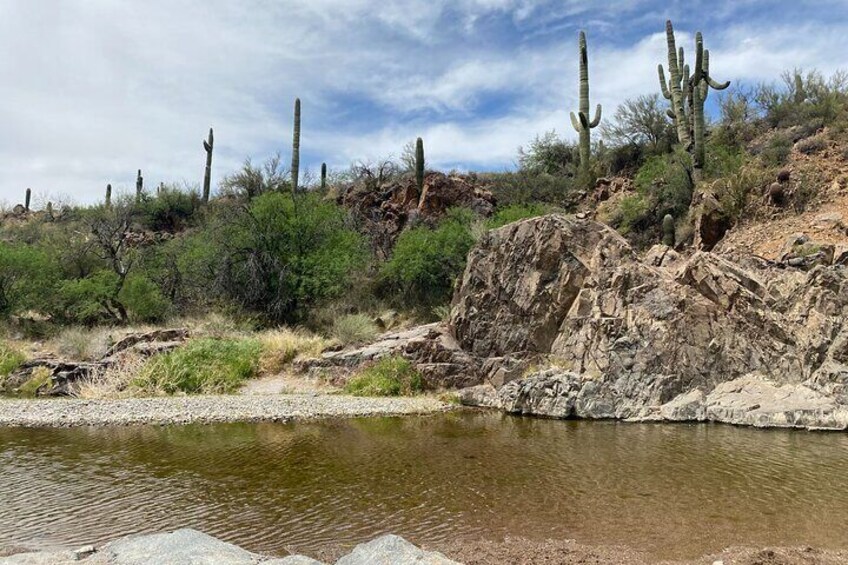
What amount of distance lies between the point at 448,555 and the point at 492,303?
44.0ft

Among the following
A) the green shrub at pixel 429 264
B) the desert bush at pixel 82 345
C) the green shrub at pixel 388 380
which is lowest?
the green shrub at pixel 388 380

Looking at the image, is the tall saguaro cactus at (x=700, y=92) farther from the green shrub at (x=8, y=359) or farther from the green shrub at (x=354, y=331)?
the green shrub at (x=8, y=359)

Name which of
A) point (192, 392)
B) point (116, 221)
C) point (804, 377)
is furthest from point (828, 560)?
point (116, 221)

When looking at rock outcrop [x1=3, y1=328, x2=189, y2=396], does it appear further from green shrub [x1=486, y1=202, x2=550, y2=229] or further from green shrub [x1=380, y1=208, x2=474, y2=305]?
green shrub [x1=486, y1=202, x2=550, y2=229]

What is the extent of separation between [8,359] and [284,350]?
921 cm

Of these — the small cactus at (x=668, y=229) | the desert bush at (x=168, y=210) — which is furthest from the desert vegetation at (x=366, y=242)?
the desert bush at (x=168, y=210)

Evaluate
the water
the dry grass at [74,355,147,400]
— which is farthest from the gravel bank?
the water

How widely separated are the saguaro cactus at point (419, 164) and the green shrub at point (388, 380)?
1825 centimetres

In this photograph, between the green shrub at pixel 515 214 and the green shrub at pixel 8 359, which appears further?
the green shrub at pixel 515 214

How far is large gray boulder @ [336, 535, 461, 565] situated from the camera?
539 cm

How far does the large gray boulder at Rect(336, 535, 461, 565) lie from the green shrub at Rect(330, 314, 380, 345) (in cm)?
1594

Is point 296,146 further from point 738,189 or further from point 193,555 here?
point 193,555

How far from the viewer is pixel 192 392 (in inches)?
752

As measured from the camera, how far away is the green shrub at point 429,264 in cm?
2867
